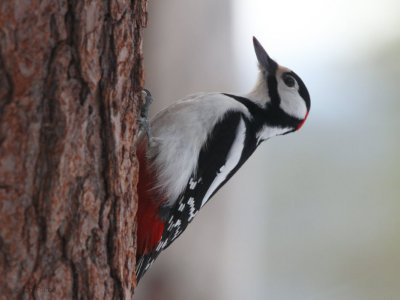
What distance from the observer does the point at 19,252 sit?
2.31ft

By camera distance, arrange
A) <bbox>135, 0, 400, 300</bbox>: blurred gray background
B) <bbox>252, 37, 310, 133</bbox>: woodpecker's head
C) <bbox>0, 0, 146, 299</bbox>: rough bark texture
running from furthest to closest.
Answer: <bbox>135, 0, 400, 300</bbox>: blurred gray background, <bbox>252, 37, 310, 133</bbox>: woodpecker's head, <bbox>0, 0, 146, 299</bbox>: rough bark texture

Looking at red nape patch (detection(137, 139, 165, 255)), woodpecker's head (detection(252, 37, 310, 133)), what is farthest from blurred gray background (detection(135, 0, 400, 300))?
red nape patch (detection(137, 139, 165, 255))

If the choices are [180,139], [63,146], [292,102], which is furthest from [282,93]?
[63,146]

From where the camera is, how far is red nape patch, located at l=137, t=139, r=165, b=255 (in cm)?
119

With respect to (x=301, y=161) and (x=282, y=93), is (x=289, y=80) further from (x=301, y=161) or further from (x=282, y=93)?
(x=301, y=161)

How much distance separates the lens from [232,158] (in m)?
1.30

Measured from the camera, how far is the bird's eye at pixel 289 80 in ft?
4.95

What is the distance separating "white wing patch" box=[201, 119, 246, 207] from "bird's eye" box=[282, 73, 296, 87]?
12.0 inches

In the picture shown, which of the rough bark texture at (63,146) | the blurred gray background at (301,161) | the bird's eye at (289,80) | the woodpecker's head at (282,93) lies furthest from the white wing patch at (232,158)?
the blurred gray background at (301,161)

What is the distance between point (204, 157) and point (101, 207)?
0.49 metres

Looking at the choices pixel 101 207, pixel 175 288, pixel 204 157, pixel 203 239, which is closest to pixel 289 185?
pixel 203 239

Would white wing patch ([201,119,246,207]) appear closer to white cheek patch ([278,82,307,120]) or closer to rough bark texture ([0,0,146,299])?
white cheek patch ([278,82,307,120])

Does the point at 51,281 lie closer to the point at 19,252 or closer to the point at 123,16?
the point at 19,252

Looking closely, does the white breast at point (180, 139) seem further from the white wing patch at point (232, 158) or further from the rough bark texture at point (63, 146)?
the rough bark texture at point (63, 146)
